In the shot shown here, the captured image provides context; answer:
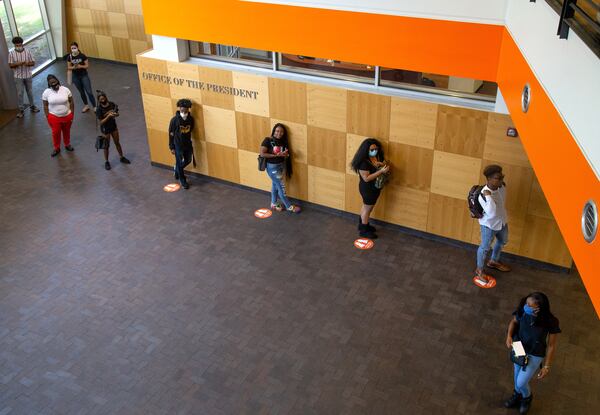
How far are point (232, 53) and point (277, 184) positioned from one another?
7.57 ft

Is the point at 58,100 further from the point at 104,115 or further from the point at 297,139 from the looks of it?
the point at 297,139

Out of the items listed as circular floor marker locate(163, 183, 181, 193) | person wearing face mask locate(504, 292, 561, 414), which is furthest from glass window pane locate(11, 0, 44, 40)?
person wearing face mask locate(504, 292, 561, 414)

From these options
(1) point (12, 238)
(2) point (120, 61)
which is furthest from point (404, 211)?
(2) point (120, 61)

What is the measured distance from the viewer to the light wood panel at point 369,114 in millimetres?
8320

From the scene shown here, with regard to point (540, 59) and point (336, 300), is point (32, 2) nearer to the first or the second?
point (336, 300)

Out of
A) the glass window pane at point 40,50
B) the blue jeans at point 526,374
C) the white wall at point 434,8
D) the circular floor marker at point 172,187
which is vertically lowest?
the circular floor marker at point 172,187

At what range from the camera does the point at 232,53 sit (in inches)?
385

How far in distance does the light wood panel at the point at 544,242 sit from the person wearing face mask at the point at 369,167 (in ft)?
6.70

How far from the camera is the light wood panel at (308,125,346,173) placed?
8.92m

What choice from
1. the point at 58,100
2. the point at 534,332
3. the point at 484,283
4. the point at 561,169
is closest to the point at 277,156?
the point at 484,283

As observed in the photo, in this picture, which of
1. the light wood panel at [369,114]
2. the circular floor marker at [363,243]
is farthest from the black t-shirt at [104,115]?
the circular floor marker at [363,243]

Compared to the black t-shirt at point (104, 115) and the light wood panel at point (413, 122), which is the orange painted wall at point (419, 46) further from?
the black t-shirt at point (104, 115)

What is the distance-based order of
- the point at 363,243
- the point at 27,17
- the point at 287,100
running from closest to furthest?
the point at 363,243 → the point at 287,100 → the point at 27,17

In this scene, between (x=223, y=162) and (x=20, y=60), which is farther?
(x=20, y=60)
